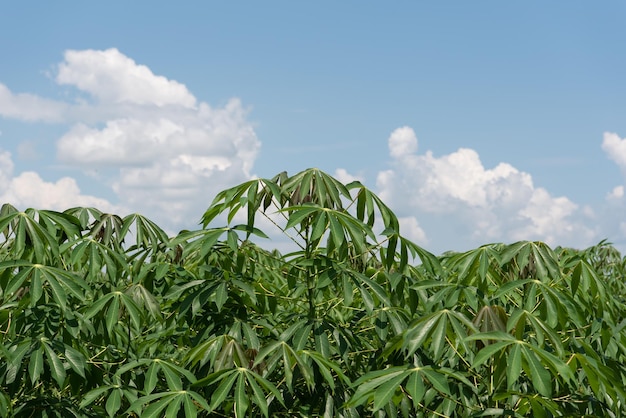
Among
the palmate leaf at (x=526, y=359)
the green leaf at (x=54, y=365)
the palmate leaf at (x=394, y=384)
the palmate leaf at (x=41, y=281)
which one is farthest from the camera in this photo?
the green leaf at (x=54, y=365)

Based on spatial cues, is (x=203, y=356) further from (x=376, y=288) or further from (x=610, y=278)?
(x=610, y=278)

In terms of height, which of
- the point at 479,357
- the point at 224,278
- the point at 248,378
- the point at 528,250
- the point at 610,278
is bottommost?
the point at 248,378

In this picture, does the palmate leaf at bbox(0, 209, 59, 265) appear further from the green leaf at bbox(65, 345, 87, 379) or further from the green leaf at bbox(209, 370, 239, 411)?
the green leaf at bbox(209, 370, 239, 411)

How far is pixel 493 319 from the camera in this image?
423 centimetres

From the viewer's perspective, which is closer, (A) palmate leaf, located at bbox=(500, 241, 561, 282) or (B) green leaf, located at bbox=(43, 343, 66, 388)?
(B) green leaf, located at bbox=(43, 343, 66, 388)

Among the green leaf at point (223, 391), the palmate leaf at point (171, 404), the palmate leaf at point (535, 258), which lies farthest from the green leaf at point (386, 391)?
the palmate leaf at point (535, 258)

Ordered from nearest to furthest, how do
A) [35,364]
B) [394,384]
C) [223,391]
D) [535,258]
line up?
[394,384]
[223,391]
[35,364]
[535,258]

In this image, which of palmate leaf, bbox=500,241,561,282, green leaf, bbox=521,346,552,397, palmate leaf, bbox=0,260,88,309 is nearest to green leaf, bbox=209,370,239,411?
palmate leaf, bbox=0,260,88,309

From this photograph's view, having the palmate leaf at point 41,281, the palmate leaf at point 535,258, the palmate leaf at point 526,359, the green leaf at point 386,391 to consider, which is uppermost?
the palmate leaf at point 535,258

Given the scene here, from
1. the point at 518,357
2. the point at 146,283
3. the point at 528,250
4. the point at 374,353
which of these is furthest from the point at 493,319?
the point at 146,283

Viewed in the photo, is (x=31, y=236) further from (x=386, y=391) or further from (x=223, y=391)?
(x=386, y=391)

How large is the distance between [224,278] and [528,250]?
190 cm

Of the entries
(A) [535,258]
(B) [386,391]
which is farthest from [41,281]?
(A) [535,258]

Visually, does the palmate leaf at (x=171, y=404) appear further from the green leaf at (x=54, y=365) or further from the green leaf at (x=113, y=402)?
the green leaf at (x=54, y=365)
